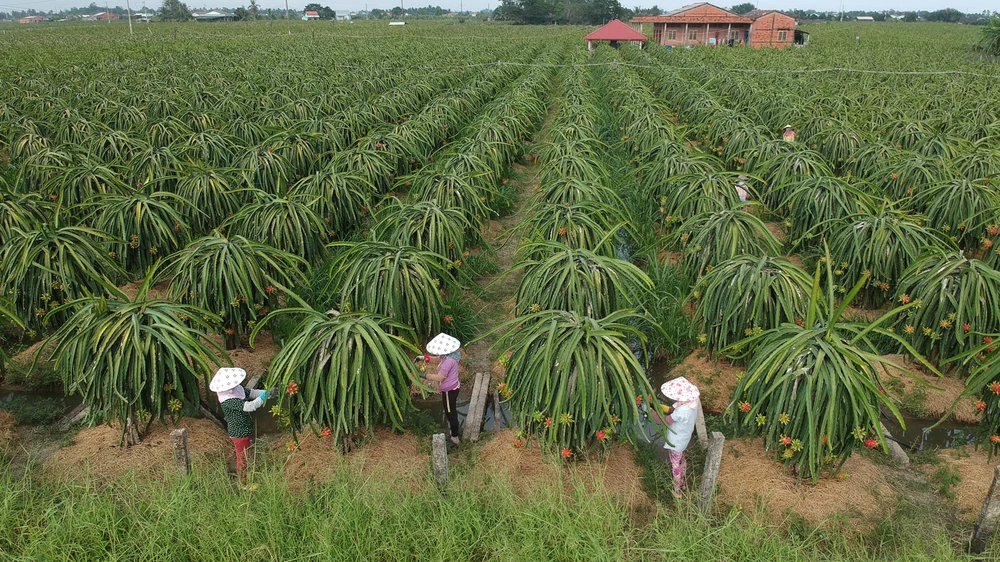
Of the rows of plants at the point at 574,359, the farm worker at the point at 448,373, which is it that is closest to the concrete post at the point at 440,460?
the rows of plants at the point at 574,359

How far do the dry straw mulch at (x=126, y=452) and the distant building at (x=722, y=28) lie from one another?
3953 cm

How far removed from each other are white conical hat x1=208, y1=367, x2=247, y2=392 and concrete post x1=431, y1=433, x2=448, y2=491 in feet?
4.50

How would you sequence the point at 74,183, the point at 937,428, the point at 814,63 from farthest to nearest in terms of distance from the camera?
the point at 814,63 → the point at 74,183 → the point at 937,428

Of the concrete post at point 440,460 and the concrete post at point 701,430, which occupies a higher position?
the concrete post at point 440,460

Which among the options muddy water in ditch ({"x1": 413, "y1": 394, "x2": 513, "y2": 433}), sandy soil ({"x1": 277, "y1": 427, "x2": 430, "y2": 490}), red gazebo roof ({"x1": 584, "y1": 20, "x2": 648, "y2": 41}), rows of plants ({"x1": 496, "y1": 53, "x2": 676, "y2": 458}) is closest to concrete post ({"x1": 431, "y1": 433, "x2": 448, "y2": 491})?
sandy soil ({"x1": 277, "y1": 427, "x2": 430, "y2": 490})

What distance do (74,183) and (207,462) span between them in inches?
187

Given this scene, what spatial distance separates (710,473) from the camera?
3.63 metres

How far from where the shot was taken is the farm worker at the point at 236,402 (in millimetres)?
3938

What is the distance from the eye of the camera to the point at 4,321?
598 cm

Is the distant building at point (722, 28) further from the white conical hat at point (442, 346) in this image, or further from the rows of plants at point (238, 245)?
the white conical hat at point (442, 346)

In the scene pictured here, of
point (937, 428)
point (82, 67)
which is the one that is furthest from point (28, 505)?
point (82, 67)

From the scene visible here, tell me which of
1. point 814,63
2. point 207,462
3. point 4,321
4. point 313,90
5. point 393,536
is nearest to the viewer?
point 393,536

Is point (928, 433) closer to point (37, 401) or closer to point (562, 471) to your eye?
point (562, 471)

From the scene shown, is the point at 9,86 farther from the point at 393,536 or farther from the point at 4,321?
the point at 393,536
